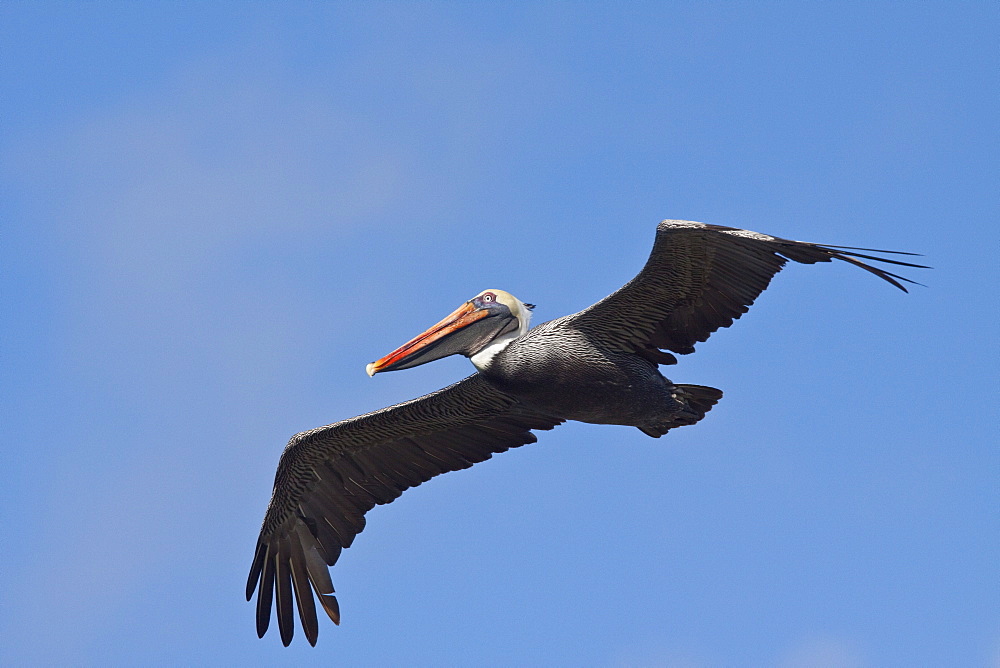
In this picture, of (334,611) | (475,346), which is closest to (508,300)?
(475,346)

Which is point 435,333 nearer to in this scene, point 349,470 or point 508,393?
point 508,393

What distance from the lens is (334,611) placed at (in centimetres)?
1180

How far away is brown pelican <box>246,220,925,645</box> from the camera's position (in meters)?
10.4

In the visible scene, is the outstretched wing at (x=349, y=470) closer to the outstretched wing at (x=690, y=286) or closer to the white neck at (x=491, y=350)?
the white neck at (x=491, y=350)

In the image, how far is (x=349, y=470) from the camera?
477 inches

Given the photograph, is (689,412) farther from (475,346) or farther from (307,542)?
(307,542)

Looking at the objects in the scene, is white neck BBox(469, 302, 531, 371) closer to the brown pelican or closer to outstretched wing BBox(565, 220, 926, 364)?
the brown pelican

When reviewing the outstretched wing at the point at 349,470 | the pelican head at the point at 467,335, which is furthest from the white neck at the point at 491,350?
the outstretched wing at the point at 349,470

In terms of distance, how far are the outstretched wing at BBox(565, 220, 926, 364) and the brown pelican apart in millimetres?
11

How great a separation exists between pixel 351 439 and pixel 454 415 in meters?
1.06

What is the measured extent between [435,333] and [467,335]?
316 millimetres

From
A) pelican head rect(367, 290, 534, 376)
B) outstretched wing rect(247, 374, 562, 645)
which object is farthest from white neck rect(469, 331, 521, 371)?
outstretched wing rect(247, 374, 562, 645)

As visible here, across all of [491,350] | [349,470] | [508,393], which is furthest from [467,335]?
A: [349,470]

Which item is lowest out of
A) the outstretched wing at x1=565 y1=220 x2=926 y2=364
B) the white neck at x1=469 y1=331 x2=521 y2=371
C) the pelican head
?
the outstretched wing at x1=565 y1=220 x2=926 y2=364
